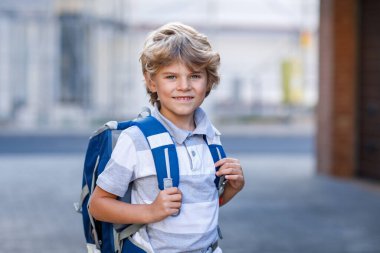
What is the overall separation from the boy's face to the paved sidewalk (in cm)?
456

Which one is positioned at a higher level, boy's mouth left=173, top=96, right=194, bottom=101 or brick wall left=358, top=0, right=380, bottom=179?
boy's mouth left=173, top=96, right=194, bottom=101

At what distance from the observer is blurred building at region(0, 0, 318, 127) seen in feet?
79.8

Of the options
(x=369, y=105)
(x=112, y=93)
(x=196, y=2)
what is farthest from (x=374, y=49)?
(x=196, y=2)

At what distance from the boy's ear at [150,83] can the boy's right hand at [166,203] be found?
410 mm

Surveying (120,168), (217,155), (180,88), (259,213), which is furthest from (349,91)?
(120,168)

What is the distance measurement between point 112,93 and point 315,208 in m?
14.7

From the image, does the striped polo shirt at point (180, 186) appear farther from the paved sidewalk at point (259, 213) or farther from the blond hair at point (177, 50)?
the paved sidewalk at point (259, 213)

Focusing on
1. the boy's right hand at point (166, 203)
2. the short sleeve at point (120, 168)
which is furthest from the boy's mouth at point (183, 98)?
the boy's right hand at point (166, 203)

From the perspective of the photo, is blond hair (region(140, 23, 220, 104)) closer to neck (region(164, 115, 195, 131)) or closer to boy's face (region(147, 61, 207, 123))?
boy's face (region(147, 61, 207, 123))

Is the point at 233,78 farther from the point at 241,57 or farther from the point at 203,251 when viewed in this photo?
the point at 203,251

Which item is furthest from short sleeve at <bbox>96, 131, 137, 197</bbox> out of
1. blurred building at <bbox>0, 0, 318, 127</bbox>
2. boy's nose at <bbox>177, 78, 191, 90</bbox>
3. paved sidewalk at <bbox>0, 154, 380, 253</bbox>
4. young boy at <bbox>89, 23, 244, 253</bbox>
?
blurred building at <bbox>0, 0, 318, 127</bbox>

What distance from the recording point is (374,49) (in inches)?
509

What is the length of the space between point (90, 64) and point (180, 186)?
21.6 meters

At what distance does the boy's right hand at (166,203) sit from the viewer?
3189 mm
